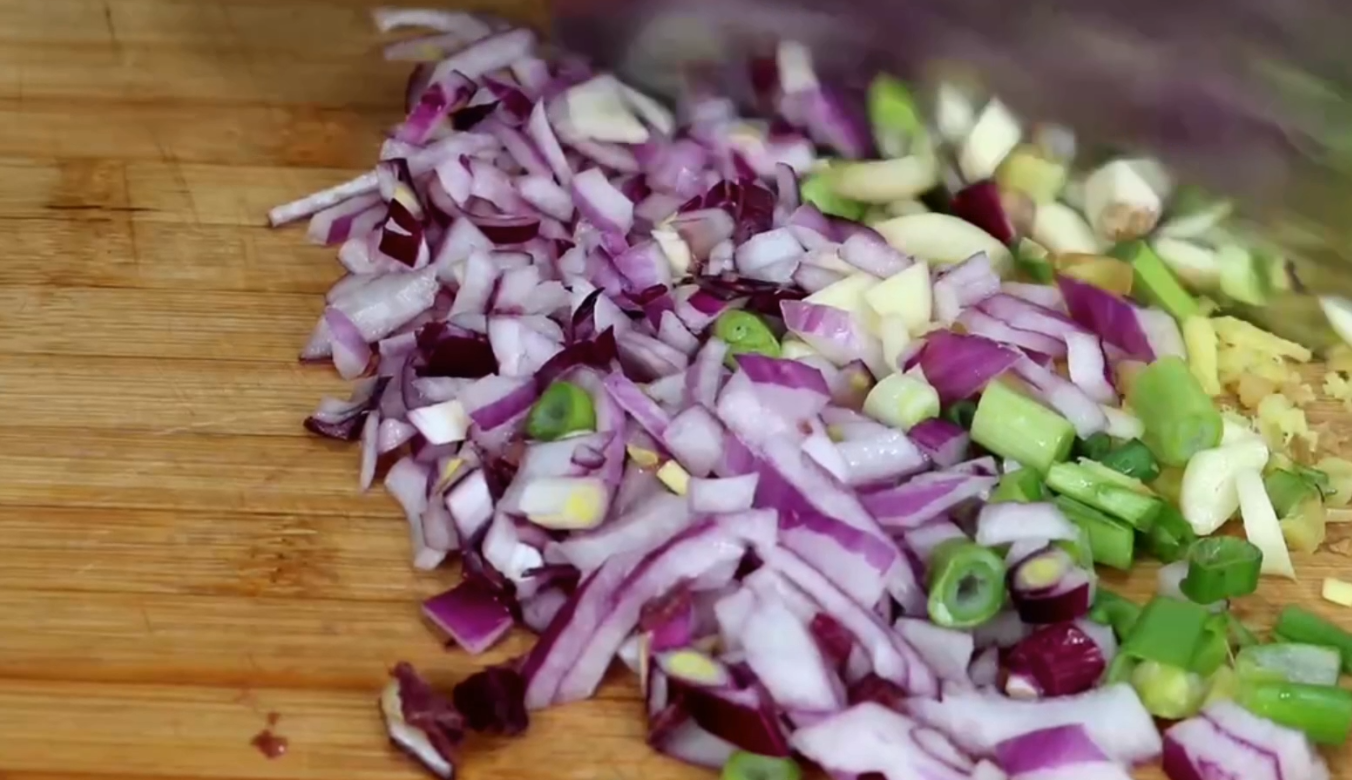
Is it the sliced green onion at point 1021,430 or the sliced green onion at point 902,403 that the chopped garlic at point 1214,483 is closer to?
the sliced green onion at point 1021,430

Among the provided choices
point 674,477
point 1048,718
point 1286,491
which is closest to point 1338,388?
point 1286,491

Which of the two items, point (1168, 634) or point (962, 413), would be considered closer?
point (1168, 634)

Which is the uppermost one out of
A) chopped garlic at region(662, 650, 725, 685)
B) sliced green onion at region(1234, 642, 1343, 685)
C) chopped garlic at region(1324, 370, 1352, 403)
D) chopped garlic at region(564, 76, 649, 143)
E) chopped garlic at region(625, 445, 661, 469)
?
chopped garlic at region(564, 76, 649, 143)

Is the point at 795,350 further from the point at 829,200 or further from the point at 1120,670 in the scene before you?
the point at 1120,670

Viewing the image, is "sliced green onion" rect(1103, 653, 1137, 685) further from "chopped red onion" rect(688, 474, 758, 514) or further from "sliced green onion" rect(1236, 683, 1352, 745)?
"chopped red onion" rect(688, 474, 758, 514)

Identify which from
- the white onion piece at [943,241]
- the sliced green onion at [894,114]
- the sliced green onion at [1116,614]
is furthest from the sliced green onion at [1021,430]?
the sliced green onion at [894,114]

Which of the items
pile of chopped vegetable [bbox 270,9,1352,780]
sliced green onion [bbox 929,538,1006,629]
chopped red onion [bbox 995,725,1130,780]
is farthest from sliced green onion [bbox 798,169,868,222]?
chopped red onion [bbox 995,725,1130,780]

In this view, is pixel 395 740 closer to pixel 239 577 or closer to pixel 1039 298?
pixel 239 577
